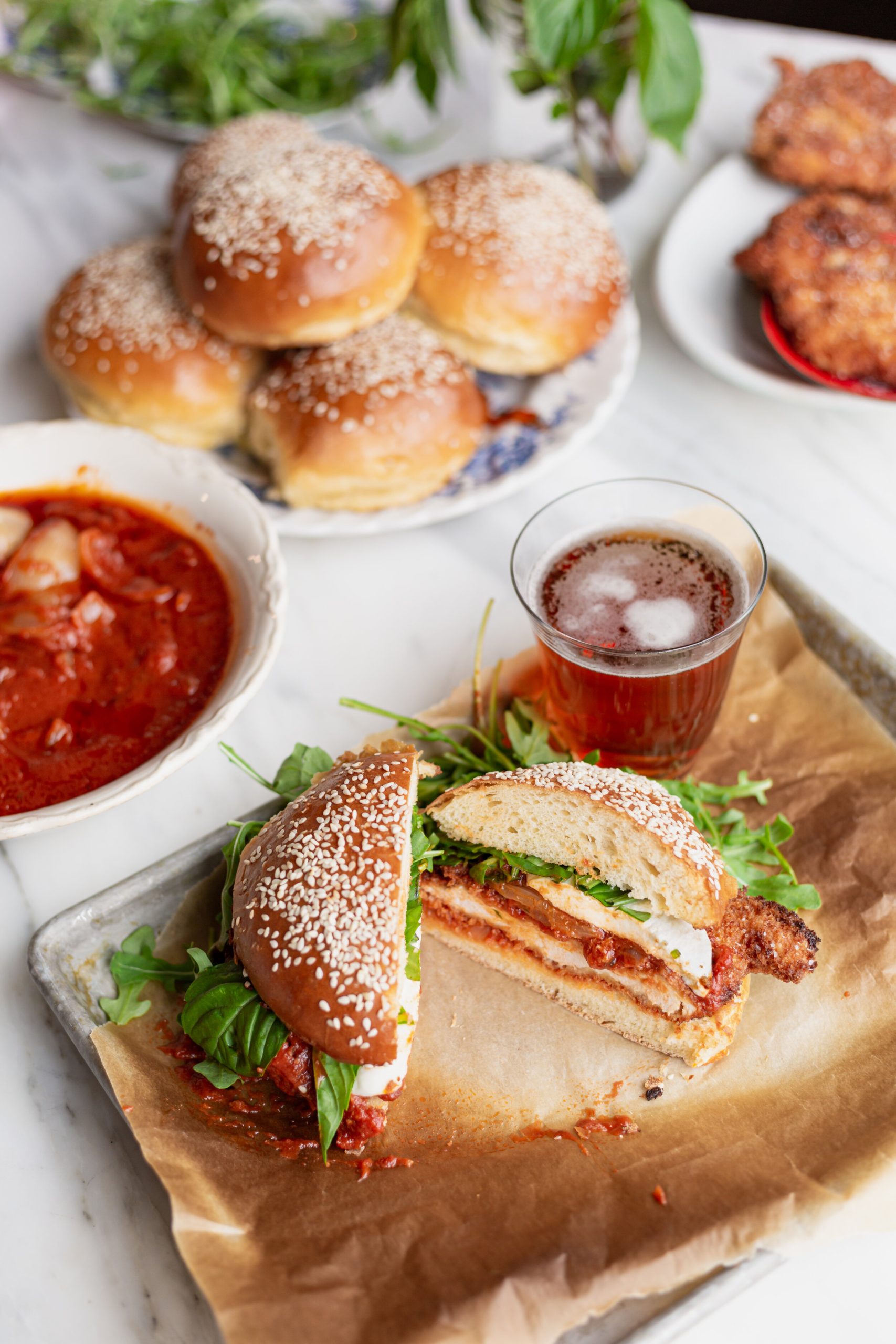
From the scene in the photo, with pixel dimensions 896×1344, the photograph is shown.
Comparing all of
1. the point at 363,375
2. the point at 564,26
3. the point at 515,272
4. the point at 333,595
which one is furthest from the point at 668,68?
the point at 333,595

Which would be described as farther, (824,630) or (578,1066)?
(824,630)

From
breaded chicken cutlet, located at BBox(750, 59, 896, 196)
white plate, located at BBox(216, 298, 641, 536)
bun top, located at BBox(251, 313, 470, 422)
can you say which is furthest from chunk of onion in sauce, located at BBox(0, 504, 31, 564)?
breaded chicken cutlet, located at BBox(750, 59, 896, 196)

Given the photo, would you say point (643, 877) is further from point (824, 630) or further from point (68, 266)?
point (68, 266)

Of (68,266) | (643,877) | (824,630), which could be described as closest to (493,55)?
(68,266)

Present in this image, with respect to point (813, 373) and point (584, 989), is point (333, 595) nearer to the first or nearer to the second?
point (584, 989)

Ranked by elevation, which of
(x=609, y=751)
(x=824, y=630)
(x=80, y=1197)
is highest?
(x=824, y=630)

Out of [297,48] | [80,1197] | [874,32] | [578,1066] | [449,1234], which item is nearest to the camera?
[449,1234]
